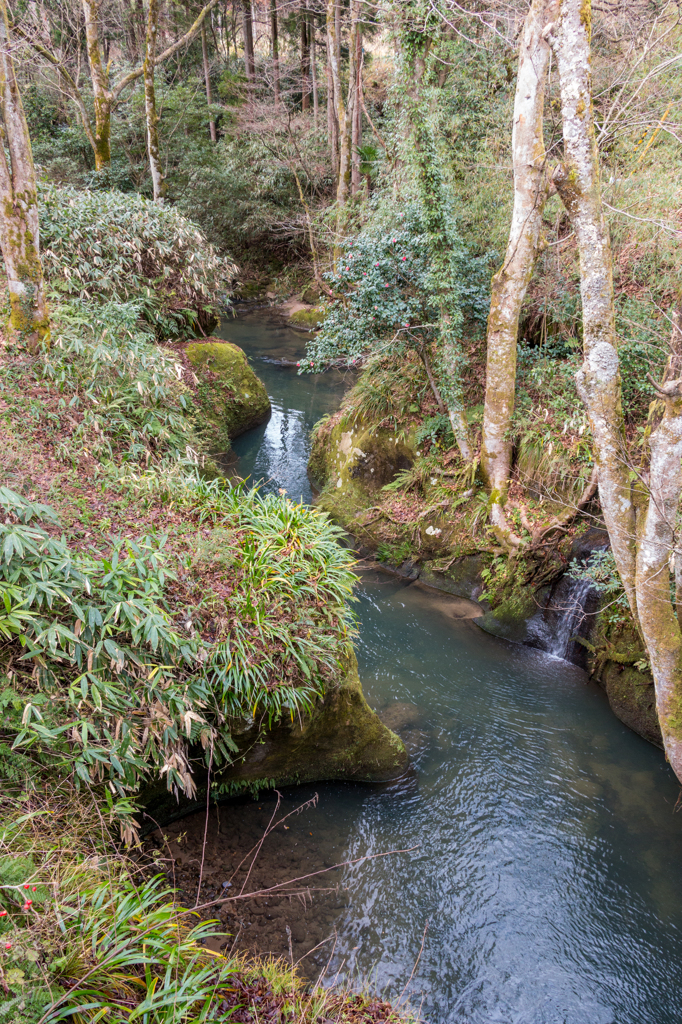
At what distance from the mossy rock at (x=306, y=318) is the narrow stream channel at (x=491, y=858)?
14.7 m

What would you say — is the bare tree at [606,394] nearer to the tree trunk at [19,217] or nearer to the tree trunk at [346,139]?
the tree trunk at [19,217]

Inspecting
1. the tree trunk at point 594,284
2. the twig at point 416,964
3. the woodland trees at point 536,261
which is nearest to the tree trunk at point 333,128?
the woodland trees at point 536,261

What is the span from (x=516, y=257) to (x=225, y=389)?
6554mm

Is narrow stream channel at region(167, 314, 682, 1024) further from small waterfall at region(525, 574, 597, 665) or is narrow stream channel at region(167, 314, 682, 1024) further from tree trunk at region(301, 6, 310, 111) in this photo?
tree trunk at region(301, 6, 310, 111)

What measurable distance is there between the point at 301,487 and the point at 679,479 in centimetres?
737

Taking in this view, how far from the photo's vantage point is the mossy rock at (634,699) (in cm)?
610

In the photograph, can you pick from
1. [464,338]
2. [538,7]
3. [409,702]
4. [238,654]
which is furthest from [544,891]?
[538,7]

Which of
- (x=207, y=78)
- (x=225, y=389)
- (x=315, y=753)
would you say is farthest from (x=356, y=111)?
(x=315, y=753)

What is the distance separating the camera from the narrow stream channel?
402cm

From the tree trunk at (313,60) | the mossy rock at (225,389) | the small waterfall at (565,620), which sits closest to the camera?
the small waterfall at (565,620)

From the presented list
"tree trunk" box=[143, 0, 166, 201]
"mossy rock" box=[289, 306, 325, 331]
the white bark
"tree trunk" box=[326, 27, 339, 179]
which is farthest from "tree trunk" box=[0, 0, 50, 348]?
"mossy rock" box=[289, 306, 325, 331]

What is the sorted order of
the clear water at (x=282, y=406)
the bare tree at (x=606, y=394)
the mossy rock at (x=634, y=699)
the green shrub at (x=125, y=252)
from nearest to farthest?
the bare tree at (x=606, y=394) < the mossy rock at (x=634, y=699) < the green shrub at (x=125, y=252) < the clear water at (x=282, y=406)

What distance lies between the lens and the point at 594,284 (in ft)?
17.3

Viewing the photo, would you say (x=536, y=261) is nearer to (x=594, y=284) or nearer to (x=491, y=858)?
(x=594, y=284)
